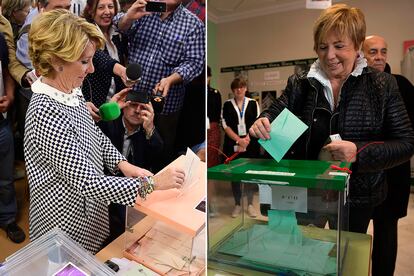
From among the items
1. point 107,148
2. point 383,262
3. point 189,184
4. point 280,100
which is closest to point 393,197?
point 383,262

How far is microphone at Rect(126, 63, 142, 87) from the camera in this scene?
2.66ft

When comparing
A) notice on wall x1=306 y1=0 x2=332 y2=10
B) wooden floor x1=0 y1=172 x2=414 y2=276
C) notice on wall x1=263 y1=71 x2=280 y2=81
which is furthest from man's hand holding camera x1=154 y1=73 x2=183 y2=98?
notice on wall x1=263 y1=71 x2=280 y2=81

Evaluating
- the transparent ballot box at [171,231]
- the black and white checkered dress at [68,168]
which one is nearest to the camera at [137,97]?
the black and white checkered dress at [68,168]

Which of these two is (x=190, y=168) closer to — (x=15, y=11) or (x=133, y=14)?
(x=133, y=14)

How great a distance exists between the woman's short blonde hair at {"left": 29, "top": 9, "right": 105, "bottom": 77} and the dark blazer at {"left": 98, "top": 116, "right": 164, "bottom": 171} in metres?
0.20

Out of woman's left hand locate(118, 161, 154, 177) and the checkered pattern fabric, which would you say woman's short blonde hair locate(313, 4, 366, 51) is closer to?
the checkered pattern fabric

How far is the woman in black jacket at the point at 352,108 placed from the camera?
0.98 m

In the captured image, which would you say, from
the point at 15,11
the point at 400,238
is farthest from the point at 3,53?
the point at 400,238

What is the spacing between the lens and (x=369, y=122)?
101 cm

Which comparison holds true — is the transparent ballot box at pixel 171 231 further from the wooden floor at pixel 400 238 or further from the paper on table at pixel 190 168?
the wooden floor at pixel 400 238

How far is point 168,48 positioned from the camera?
2.64 feet

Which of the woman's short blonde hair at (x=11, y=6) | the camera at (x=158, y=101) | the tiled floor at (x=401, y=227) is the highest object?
the woman's short blonde hair at (x=11, y=6)

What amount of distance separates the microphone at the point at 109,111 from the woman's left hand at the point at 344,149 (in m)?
0.60

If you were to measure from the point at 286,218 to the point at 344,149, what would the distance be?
11.5 inches
